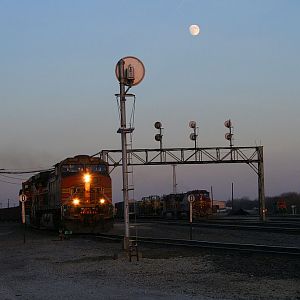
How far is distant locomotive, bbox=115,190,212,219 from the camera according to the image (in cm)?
5659

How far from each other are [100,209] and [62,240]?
3963 mm

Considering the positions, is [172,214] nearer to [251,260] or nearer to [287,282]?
[251,260]

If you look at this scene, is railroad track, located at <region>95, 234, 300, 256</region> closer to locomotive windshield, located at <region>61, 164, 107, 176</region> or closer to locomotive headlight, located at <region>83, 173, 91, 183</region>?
locomotive headlight, located at <region>83, 173, 91, 183</region>

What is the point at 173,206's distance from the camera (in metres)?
62.7

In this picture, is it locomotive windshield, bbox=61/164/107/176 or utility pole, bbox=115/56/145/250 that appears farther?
locomotive windshield, bbox=61/164/107/176

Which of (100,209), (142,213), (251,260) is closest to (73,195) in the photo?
(100,209)

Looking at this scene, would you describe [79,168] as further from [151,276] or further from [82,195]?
[151,276]

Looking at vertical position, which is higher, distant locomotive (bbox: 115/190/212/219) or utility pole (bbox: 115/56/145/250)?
utility pole (bbox: 115/56/145/250)

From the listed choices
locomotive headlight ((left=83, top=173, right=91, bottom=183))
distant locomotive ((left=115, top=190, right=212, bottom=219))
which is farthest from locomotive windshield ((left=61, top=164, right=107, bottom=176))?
distant locomotive ((left=115, top=190, right=212, bottom=219))

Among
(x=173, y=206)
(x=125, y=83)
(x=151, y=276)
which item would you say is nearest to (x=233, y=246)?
(x=151, y=276)

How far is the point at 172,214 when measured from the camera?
206 feet

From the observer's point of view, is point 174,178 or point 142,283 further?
point 174,178

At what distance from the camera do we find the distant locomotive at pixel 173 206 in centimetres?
5659

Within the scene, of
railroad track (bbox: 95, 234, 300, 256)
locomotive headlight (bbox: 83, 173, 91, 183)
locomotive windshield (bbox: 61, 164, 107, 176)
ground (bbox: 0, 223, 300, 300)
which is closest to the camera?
ground (bbox: 0, 223, 300, 300)
